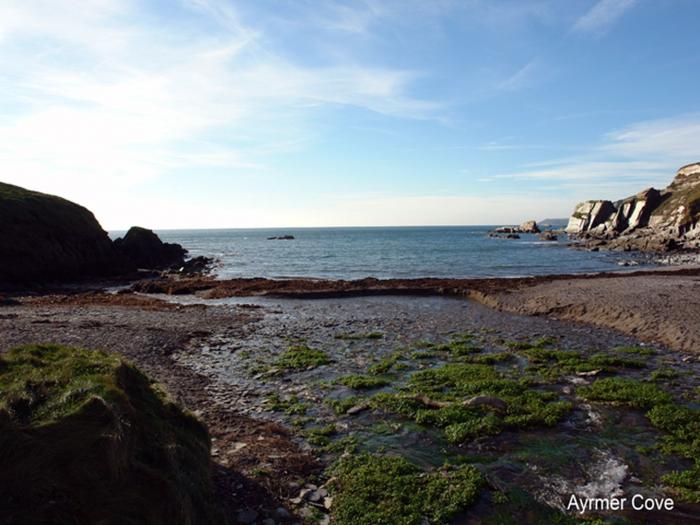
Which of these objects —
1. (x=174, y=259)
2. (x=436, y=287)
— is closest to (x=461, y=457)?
(x=436, y=287)

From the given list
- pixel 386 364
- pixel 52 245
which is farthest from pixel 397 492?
pixel 52 245

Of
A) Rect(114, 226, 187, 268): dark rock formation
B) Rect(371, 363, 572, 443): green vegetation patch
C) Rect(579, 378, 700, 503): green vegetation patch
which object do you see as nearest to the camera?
Rect(579, 378, 700, 503): green vegetation patch

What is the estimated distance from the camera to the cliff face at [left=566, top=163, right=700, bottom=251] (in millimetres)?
82562

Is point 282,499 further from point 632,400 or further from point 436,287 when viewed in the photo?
point 436,287

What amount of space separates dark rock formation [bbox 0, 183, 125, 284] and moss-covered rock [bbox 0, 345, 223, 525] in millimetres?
44824

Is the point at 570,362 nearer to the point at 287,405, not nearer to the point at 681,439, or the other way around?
the point at 681,439

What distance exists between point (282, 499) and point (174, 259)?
71.3 meters

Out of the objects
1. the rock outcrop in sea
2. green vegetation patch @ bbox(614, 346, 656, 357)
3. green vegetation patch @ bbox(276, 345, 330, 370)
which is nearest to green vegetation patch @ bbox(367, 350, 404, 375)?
green vegetation patch @ bbox(276, 345, 330, 370)

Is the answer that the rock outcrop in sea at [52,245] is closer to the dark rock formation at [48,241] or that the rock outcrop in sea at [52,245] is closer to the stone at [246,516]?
the dark rock formation at [48,241]

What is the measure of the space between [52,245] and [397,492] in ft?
176

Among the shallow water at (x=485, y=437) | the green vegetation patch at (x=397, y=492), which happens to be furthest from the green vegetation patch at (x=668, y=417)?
the green vegetation patch at (x=397, y=492)

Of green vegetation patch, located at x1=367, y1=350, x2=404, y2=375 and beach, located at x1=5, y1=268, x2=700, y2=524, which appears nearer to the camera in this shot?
beach, located at x1=5, y1=268, x2=700, y2=524

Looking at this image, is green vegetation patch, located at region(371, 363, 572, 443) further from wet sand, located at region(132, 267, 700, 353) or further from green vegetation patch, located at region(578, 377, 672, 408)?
wet sand, located at region(132, 267, 700, 353)

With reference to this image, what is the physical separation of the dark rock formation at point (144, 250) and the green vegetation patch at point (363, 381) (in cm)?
5520
